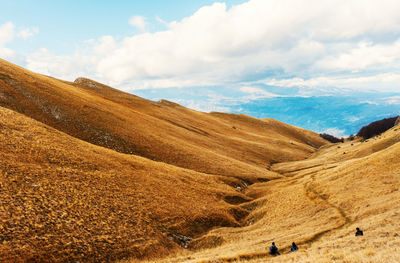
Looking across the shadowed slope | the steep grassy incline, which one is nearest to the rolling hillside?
the shadowed slope

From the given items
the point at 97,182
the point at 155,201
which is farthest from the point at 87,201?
the point at 155,201

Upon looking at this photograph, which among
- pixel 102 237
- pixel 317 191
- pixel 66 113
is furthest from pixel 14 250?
pixel 66 113

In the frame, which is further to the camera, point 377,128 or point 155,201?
point 377,128

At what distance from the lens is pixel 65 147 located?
4081cm

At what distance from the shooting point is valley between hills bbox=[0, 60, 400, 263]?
21.9 meters

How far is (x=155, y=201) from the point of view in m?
35.8

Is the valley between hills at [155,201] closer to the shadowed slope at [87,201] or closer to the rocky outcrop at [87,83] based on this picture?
the shadowed slope at [87,201]

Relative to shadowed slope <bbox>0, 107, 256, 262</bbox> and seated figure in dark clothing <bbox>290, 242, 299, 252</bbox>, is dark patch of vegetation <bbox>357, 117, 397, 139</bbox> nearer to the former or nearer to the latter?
shadowed slope <bbox>0, 107, 256, 262</bbox>

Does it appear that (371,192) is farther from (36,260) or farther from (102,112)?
(102,112)

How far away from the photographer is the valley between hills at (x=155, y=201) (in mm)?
21875

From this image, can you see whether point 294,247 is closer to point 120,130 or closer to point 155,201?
point 155,201

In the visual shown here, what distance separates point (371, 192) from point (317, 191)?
8869 millimetres

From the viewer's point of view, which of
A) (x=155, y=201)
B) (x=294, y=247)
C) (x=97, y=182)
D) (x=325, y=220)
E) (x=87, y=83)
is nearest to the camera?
(x=294, y=247)

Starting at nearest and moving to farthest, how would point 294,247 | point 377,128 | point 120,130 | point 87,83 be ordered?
point 294,247, point 120,130, point 87,83, point 377,128
